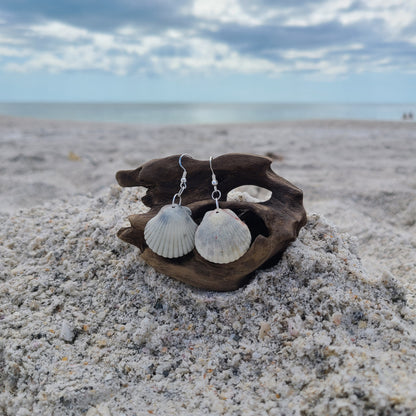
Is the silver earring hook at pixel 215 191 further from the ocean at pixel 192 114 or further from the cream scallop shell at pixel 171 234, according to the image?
the ocean at pixel 192 114

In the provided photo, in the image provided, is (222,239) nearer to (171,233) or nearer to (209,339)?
(171,233)

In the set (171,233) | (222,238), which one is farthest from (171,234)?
(222,238)

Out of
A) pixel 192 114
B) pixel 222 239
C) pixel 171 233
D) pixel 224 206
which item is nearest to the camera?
pixel 222 239

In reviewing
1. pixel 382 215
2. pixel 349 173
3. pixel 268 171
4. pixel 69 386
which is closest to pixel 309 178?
pixel 349 173

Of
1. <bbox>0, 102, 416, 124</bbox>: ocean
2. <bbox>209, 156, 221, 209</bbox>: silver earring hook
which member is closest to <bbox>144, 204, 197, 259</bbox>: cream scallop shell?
<bbox>209, 156, 221, 209</bbox>: silver earring hook

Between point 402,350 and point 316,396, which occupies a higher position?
point 402,350

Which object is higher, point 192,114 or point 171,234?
point 192,114

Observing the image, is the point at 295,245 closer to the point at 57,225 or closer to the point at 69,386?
the point at 69,386
